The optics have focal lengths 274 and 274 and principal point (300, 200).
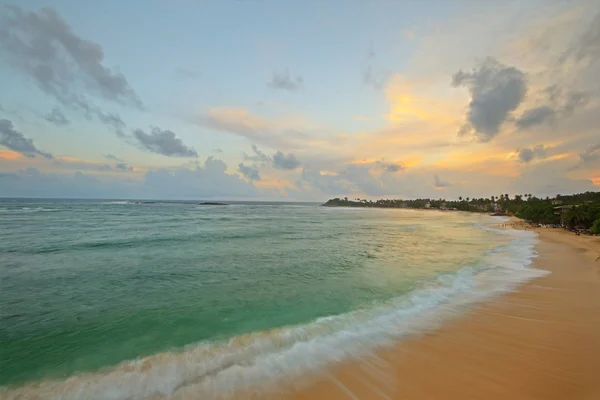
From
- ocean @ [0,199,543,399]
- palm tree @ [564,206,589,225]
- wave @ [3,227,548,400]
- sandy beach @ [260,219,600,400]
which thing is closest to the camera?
sandy beach @ [260,219,600,400]

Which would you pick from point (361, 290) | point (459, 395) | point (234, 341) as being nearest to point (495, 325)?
point (459, 395)

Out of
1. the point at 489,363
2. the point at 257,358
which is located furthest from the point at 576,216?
the point at 257,358

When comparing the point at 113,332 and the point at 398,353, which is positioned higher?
the point at 398,353

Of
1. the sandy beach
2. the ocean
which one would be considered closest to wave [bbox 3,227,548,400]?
the ocean

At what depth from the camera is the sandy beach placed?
5625 millimetres

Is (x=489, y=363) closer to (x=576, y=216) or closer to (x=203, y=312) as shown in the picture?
(x=203, y=312)

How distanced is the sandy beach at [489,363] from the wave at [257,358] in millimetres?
640

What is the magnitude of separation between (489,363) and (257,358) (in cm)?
577

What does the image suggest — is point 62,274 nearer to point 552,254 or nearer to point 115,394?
point 115,394

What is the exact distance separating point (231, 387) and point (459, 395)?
4.67 m

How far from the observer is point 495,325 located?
9.04m

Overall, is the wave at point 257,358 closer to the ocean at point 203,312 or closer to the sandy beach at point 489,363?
the ocean at point 203,312

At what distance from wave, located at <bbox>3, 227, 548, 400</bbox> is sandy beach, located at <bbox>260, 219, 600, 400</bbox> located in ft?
2.10

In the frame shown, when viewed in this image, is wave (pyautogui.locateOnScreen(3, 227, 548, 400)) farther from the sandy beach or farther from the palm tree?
the palm tree
